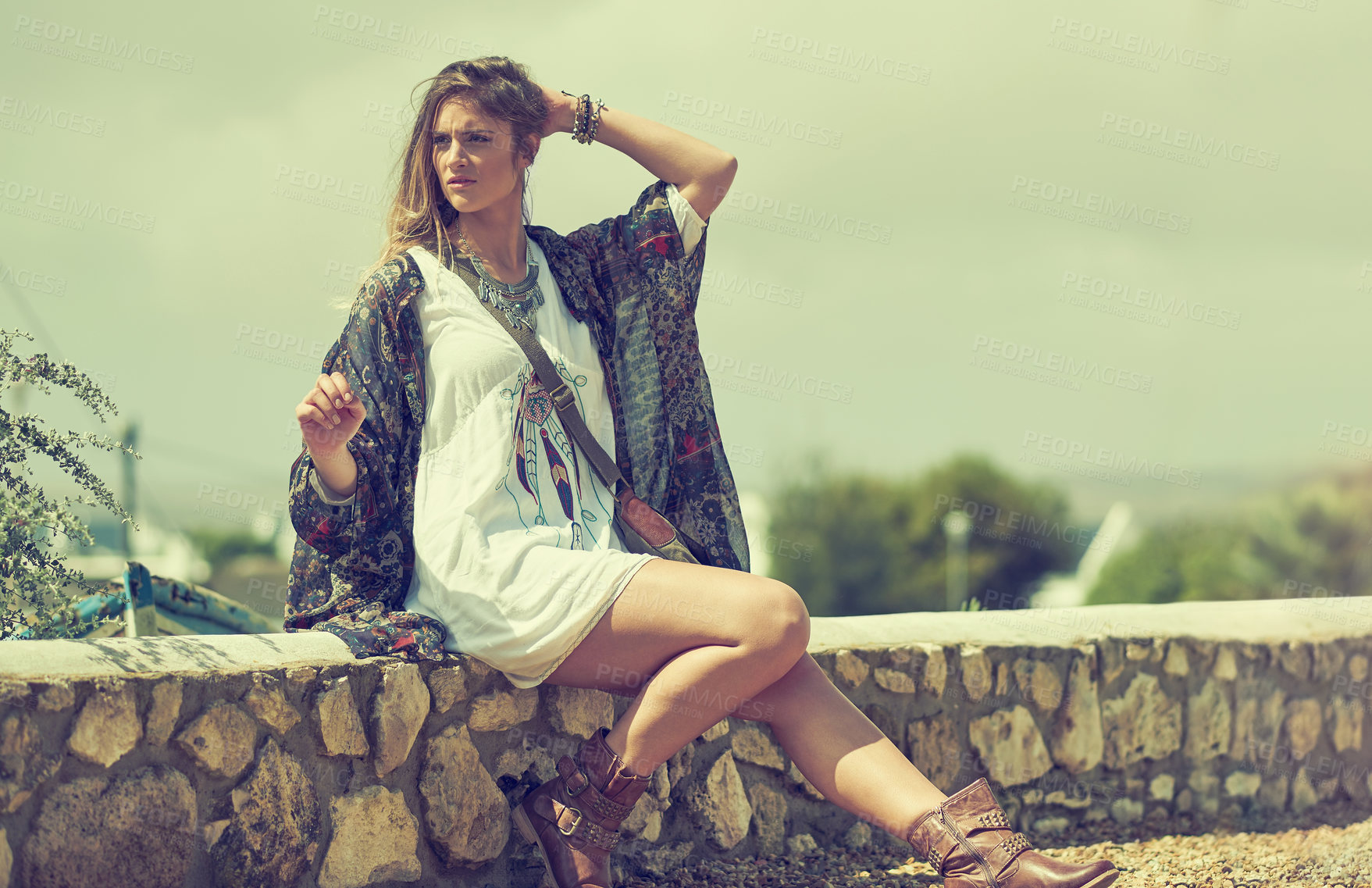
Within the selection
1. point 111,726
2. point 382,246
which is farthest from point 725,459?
point 111,726

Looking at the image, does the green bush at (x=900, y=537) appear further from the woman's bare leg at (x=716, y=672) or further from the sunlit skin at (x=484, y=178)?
the woman's bare leg at (x=716, y=672)

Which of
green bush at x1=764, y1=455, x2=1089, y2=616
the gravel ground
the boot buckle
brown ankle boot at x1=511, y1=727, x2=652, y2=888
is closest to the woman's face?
brown ankle boot at x1=511, y1=727, x2=652, y2=888

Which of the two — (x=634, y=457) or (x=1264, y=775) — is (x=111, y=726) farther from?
(x=1264, y=775)

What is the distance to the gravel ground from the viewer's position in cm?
273

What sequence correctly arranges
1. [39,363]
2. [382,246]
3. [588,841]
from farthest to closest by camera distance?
[382,246]
[39,363]
[588,841]

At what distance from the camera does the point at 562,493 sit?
8.20ft

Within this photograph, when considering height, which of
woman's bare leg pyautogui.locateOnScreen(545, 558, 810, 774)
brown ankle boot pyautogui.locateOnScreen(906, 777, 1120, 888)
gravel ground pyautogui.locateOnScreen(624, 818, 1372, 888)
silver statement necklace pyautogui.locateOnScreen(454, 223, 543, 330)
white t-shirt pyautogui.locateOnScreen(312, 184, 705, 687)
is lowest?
gravel ground pyautogui.locateOnScreen(624, 818, 1372, 888)

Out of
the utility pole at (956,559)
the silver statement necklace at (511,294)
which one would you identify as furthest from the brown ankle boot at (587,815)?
the utility pole at (956,559)

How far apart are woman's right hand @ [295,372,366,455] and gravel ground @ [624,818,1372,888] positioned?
118 centimetres

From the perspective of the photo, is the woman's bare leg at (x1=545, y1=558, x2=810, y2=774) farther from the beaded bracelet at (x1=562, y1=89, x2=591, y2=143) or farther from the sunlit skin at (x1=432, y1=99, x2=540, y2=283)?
the beaded bracelet at (x1=562, y1=89, x2=591, y2=143)

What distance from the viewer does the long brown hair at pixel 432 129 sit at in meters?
2.61

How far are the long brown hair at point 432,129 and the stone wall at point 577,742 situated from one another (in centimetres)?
94

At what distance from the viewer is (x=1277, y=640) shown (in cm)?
372

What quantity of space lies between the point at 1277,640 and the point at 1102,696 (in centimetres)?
71
